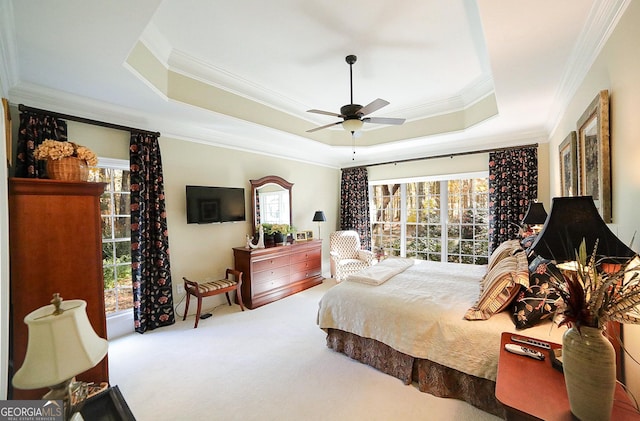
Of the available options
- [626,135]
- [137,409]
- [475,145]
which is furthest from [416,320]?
[475,145]

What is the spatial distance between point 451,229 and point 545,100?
2.58 m

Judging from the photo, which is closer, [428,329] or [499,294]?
[499,294]

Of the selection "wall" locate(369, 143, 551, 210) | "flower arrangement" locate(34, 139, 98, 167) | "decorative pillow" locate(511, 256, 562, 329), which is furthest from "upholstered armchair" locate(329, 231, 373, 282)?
"flower arrangement" locate(34, 139, 98, 167)

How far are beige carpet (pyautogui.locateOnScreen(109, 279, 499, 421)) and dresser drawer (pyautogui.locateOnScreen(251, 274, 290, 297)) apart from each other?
0.68 m

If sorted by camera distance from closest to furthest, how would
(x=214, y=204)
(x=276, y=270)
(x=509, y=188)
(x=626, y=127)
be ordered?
(x=626, y=127), (x=214, y=204), (x=509, y=188), (x=276, y=270)

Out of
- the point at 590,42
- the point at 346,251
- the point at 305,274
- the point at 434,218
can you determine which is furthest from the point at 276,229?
the point at 590,42

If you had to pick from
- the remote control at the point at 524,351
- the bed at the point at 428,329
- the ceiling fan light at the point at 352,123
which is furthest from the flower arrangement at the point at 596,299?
the ceiling fan light at the point at 352,123

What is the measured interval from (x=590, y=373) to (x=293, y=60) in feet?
10.3

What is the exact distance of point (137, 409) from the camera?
1976 millimetres

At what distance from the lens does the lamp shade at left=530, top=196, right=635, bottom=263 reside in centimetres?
114

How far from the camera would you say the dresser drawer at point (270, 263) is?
3.94 meters

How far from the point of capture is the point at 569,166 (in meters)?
2.50

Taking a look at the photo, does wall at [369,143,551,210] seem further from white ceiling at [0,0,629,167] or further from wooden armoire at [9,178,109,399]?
wooden armoire at [9,178,109,399]

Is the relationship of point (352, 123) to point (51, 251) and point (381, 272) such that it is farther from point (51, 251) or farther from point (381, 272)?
point (51, 251)
